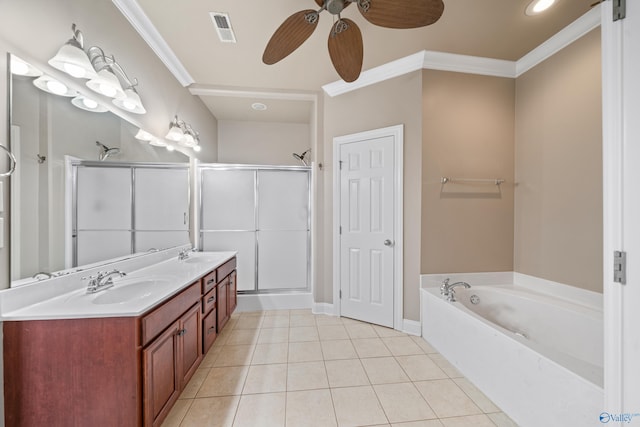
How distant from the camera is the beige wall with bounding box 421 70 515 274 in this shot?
96.1 inches

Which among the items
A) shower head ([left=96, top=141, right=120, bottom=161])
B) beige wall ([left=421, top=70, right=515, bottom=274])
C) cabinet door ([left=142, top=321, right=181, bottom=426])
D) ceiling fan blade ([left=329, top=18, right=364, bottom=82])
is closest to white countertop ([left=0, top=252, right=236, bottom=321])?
cabinet door ([left=142, top=321, right=181, bottom=426])

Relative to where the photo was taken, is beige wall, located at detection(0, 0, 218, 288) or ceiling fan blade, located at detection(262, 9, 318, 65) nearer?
beige wall, located at detection(0, 0, 218, 288)

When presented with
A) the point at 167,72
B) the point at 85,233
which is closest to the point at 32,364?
the point at 85,233

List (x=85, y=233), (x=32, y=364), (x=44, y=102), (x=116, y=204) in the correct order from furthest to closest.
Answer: (x=116, y=204), (x=85, y=233), (x=44, y=102), (x=32, y=364)

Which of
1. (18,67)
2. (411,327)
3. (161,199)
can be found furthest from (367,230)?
(18,67)

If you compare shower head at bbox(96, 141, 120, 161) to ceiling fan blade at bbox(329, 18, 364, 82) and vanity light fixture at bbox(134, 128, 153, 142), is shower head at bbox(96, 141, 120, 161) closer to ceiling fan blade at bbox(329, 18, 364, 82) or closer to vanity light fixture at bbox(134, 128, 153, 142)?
vanity light fixture at bbox(134, 128, 153, 142)

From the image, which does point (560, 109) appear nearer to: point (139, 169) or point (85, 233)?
point (139, 169)

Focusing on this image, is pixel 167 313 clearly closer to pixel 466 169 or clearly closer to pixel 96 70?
pixel 96 70

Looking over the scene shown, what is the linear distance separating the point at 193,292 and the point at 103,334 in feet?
2.17

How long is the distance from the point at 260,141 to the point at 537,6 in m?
3.46

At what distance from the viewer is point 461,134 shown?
2.47 m

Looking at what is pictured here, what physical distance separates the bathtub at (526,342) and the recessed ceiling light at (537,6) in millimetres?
2218

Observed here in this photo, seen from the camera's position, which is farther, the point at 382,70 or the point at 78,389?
the point at 382,70

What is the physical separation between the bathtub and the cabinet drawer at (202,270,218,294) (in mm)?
2012
